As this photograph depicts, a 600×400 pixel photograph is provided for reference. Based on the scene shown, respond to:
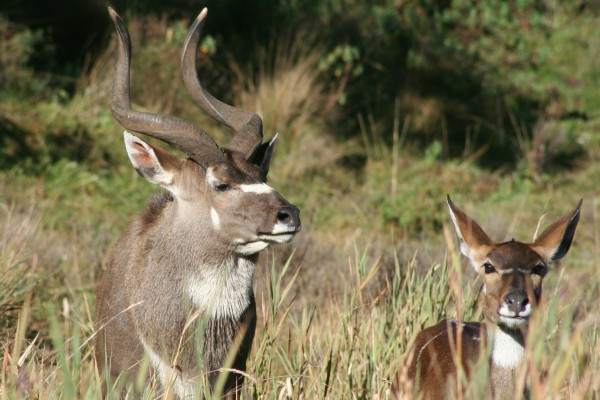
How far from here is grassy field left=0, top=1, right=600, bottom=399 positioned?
643 cm

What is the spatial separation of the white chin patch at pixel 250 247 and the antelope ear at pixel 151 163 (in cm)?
53

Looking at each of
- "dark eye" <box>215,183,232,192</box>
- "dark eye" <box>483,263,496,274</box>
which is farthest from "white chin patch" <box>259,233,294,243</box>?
"dark eye" <box>483,263,496,274</box>

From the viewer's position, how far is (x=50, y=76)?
37.3ft

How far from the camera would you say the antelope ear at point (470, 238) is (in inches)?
190

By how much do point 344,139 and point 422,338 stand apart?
727 centimetres

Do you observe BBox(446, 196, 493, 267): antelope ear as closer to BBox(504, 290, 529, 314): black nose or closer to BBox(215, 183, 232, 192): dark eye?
BBox(504, 290, 529, 314): black nose

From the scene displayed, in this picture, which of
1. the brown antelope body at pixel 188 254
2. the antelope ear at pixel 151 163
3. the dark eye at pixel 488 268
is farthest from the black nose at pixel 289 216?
the dark eye at pixel 488 268

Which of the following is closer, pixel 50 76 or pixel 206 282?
pixel 206 282

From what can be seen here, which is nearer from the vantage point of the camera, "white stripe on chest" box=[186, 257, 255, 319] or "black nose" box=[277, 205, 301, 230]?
"black nose" box=[277, 205, 301, 230]

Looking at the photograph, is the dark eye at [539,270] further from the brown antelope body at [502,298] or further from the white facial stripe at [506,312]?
the white facial stripe at [506,312]

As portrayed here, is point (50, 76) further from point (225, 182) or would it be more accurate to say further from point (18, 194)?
point (225, 182)

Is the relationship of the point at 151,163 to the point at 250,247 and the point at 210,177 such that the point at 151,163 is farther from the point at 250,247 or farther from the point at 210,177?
the point at 250,247

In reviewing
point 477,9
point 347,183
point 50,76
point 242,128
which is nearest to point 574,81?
point 477,9

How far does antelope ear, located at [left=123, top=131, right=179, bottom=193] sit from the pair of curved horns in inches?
3.2
